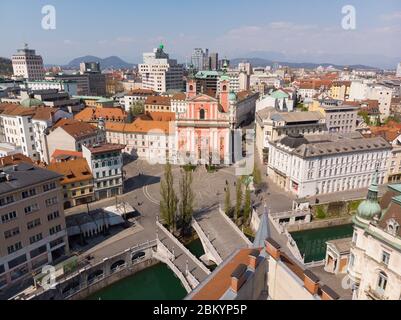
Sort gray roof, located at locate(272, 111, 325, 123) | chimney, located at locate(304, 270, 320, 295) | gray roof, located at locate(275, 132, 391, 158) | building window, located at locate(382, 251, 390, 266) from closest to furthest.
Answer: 1. chimney, located at locate(304, 270, 320, 295)
2. building window, located at locate(382, 251, 390, 266)
3. gray roof, located at locate(275, 132, 391, 158)
4. gray roof, located at locate(272, 111, 325, 123)

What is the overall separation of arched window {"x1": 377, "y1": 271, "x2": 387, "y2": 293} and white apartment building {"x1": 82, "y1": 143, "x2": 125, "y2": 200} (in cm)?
4972

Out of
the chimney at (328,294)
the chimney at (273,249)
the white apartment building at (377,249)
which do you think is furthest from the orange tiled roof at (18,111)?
the chimney at (328,294)

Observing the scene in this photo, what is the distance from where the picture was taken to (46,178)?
42.4 metres

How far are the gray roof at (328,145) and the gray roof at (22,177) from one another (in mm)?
47104

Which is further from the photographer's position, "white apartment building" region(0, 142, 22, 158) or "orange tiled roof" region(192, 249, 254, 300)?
"white apartment building" region(0, 142, 22, 158)

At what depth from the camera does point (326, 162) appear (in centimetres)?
6594

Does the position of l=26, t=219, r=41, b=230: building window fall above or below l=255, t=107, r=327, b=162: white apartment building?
below

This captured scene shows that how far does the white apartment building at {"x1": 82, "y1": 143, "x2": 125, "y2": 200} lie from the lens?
61.2 meters

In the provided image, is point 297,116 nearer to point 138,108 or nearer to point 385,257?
point 385,257

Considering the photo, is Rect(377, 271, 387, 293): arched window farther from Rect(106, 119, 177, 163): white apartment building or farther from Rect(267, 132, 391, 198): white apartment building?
Rect(106, 119, 177, 163): white apartment building

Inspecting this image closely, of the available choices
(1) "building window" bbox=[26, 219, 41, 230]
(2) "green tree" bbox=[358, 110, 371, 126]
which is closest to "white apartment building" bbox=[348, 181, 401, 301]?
(1) "building window" bbox=[26, 219, 41, 230]

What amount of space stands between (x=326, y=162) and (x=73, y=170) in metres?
51.5

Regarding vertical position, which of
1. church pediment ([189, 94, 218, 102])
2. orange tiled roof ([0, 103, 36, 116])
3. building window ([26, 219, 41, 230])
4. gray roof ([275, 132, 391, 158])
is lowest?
building window ([26, 219, 41, 230])

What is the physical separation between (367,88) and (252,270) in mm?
162711
